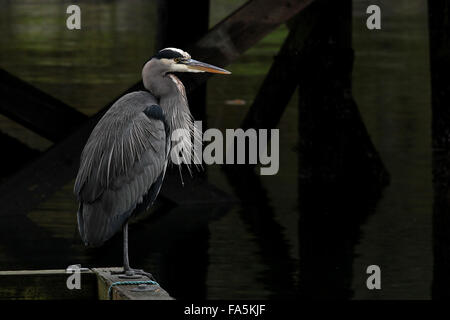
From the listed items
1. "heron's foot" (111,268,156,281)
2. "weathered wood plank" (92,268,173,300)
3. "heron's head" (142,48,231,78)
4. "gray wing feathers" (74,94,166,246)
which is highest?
"heron's head" (142,48,231,78)

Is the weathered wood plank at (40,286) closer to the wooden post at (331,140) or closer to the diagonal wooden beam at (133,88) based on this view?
the diagonal wooden beam at (133,88)

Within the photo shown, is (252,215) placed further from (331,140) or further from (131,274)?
(131,274)

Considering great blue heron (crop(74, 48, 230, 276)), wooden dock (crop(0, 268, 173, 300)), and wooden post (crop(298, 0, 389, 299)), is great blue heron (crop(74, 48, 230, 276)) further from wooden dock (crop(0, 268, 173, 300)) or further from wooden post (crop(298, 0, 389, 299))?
wooden post (crop(298, 0, 389, 299))

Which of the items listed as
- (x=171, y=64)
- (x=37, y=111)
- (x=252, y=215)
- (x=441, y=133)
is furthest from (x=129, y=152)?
(x=252, y=215)

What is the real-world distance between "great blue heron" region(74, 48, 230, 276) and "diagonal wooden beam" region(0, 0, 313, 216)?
2518 millimetres

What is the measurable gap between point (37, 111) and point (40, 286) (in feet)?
13.9

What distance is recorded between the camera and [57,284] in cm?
654

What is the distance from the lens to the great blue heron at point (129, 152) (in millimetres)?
6445

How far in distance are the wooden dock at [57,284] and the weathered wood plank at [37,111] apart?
4.08 meters

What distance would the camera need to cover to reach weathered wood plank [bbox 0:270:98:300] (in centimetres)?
646

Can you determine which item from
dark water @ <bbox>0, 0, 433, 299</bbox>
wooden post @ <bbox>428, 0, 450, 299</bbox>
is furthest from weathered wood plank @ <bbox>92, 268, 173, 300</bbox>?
wooden post @ <bbox>428, 0, 450, 299</bbox>

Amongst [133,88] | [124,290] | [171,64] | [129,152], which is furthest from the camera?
[133,88]

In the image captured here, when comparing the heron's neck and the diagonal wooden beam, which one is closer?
the heron's neck
